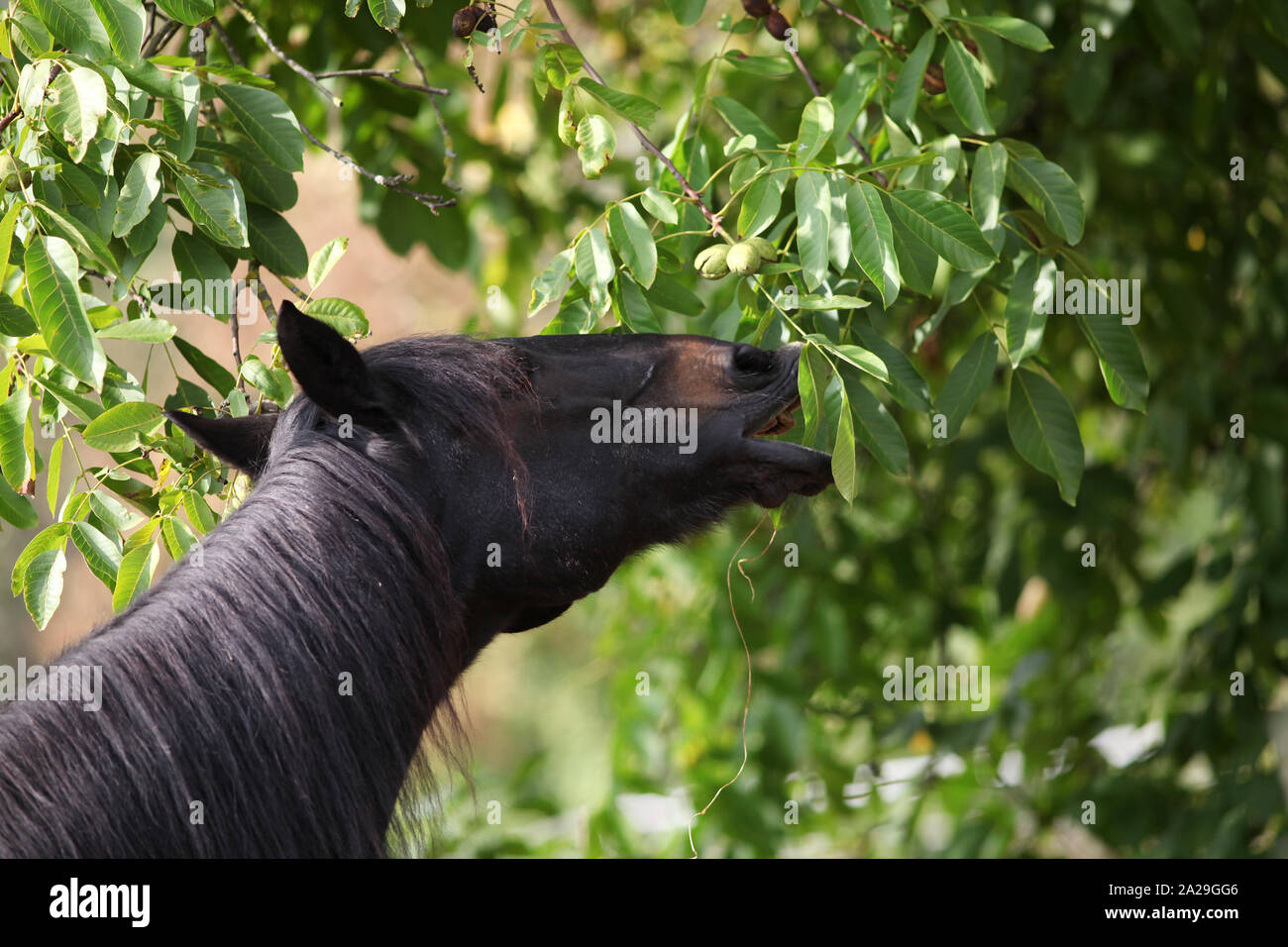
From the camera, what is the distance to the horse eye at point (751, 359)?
2078 millimetres

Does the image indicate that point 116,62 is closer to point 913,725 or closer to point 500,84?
point 500,84

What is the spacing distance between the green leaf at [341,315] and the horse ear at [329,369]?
1.13ft

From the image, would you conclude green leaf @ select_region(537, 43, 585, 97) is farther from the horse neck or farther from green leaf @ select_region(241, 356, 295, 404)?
the horse neck

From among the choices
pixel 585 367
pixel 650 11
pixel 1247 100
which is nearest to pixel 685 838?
pixel 585 367

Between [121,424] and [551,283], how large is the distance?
76 cm

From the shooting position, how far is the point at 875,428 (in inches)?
88.6

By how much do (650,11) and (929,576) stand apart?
311 centimetres

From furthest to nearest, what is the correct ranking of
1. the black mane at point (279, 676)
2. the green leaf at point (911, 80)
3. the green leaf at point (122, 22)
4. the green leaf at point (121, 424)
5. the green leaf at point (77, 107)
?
the green leaf at point (911, 80)
the green leaf at point (121, 424)
the green leaf at point (122, 22)
the green leaf at point (77, 107)
the black mane at point (279, 676)

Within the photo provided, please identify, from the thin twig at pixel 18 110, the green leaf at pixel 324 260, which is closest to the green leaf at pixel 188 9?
the thin twig at pixel 18 110

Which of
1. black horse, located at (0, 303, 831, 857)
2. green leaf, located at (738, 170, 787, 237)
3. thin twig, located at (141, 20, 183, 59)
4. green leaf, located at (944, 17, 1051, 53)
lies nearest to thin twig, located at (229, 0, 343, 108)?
thin twig, located at (141, 20, 183, 59)

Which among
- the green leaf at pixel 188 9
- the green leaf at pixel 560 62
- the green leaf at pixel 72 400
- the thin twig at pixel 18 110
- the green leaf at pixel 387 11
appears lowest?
the green leaf at pixel 72 400

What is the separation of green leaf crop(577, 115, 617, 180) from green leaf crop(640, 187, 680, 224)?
0.31 ft

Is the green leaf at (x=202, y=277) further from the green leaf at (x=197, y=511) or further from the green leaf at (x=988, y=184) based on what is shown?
the green leaf at (x=988, y=184)

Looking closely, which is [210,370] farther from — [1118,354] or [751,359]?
[1118,354]
